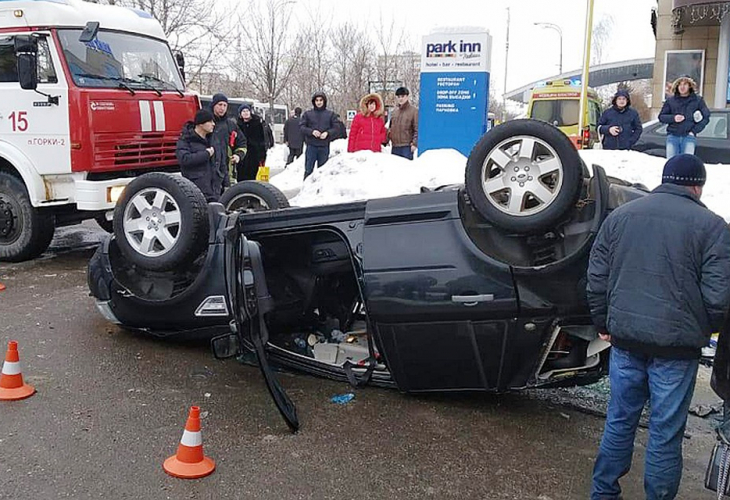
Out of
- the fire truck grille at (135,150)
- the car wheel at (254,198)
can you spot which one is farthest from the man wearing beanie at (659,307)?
the fire truck grille at (135,150)

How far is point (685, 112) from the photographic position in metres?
10.0

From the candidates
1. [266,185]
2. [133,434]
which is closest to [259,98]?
[266,185]

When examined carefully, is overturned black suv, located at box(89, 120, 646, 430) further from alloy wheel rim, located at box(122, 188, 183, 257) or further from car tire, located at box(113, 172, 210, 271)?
alloy wheel rim, located at box(122, 188, 183, 257)

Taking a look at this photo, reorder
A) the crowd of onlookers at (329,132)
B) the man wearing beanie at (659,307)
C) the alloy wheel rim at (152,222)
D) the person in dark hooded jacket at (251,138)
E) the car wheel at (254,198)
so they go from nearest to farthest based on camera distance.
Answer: the man wearing beanie at (659,307) → the alloy wheel rim at (152,222) → the car wheel at (254,198) → the crowd of onlookers at (329,132) → the person in dark hooded jacket at (251,138)

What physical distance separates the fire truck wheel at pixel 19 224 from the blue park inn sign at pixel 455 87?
24.9ft

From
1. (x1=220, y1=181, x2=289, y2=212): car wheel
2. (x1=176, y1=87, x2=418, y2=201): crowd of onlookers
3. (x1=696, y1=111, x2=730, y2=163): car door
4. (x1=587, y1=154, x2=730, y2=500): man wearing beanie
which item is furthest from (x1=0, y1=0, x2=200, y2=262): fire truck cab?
(x1=696, y1=111, x2=730, y2=163): car door

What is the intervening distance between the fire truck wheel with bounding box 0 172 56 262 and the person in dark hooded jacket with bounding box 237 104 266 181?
361 centimetres

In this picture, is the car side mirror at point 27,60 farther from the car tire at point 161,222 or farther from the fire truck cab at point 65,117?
the car tire at point 161,222

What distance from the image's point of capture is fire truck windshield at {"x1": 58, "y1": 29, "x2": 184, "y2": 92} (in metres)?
7.86

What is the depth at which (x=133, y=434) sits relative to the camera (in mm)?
3783

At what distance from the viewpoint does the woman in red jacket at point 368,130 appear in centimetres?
1119

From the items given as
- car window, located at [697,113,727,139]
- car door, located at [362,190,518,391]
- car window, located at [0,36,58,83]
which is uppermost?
car window, located at [0,36,58,83]

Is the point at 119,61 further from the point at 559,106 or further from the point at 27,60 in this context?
the point at 559,106

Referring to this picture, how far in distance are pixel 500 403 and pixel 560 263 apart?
1.07 meters
